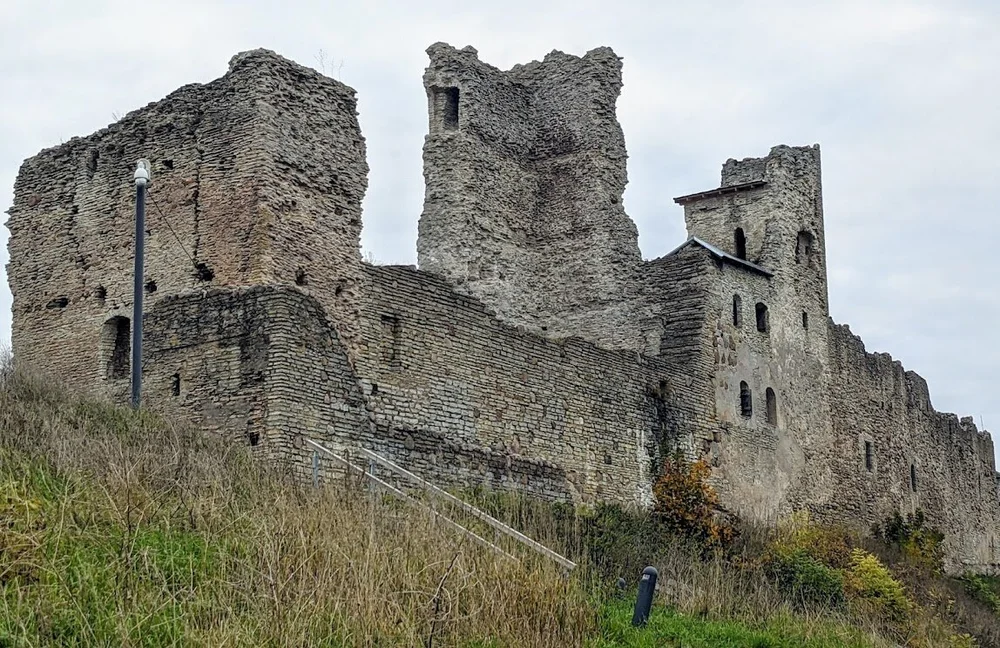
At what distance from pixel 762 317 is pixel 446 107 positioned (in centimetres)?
670

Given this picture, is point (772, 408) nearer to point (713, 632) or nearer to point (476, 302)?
point (476, 302)

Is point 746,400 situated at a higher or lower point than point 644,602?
higher

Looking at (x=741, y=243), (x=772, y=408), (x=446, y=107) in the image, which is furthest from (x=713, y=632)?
(x=741, y=243)

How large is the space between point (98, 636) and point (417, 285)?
30.0ft

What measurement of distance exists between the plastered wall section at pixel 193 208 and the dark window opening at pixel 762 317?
407 inches

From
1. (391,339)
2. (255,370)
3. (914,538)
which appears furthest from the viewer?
(914,538)

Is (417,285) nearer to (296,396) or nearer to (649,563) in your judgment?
(296,396)

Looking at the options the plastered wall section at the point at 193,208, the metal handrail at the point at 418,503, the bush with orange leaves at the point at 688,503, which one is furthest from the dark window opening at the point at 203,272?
the bush with orange leaves at the point at 688,503

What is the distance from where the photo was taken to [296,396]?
16.0 m

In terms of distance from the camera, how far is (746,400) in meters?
25.1

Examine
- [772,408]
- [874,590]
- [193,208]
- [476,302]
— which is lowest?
[874,590]

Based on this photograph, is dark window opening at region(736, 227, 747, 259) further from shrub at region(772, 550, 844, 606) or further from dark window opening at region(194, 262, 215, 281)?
dark window opening at region(194, 262, 215, 281)

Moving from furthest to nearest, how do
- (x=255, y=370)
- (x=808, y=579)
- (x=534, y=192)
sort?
1. (x=534, y=192)
2. (x=808, y=579)
3. (x=255, y=370)

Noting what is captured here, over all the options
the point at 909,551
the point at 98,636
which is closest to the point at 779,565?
the point at 909,551
